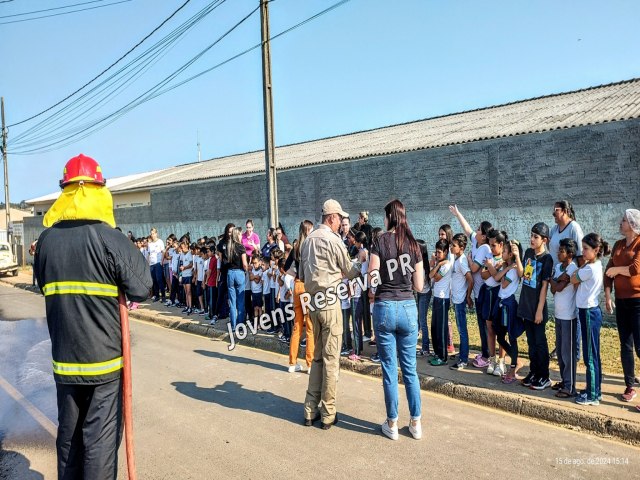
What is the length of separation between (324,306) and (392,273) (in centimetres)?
84

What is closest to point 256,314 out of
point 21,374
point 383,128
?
point 21,374

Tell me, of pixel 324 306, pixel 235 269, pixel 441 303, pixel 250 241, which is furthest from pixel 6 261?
pixel 324 306

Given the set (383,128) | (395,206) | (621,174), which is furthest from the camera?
(383,128)

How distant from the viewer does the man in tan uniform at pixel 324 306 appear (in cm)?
473

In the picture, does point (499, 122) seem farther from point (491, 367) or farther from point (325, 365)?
point (325, 365)

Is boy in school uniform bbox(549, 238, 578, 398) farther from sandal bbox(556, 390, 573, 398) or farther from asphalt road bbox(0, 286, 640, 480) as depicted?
asphalt road bbox(0, 286, 640, 480)

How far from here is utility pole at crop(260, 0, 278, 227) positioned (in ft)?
35.5

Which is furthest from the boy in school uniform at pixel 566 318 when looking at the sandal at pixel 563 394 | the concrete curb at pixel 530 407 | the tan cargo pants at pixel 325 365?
the tan cargo pants at pixel 325 365

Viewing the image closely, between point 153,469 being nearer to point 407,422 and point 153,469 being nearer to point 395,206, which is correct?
point 407,422

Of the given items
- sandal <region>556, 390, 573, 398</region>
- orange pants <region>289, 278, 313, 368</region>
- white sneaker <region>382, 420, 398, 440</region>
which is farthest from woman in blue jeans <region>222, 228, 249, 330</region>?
sandal <region>556, 390, 573, 398</region>

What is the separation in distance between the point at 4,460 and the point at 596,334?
5748 mm

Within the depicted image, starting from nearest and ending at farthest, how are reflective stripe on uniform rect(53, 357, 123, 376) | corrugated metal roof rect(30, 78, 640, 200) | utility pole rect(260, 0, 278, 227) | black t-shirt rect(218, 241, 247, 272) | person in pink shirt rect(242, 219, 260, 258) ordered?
reflective stripe on uniform rect(53, 357, 123, 376) < black t-shirt rect(218, 241, 247, 272) < corrugated metal roof rect(30, 78, 640, 200) < person in pink shirt rect(242, 219, 260, 258) < utility pole rect(260, 0, 278, 227)

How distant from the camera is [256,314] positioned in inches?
369

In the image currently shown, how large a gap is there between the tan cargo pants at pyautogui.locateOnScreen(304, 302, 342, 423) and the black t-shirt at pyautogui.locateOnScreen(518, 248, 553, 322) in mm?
2212
